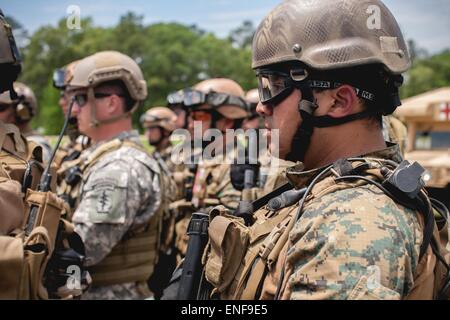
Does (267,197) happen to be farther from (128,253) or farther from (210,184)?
(210,184)

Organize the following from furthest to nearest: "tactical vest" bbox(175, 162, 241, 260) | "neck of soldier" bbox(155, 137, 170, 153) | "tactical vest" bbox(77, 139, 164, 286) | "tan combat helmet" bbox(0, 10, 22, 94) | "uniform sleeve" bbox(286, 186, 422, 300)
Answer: "neck of soldier" bbox(155, 137, 170, 153), "tactical vest" bbox(175, 162, 241, 260), "tactical vest" bbox(77, 139, 164, 286), "tan combat helmet" bbox(0, 10, 22, 94), "uniform sleeve" bbox(286, 186, 422, 300)

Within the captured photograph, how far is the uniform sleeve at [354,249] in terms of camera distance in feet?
5.33

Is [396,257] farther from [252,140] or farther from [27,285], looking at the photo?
[252,140]

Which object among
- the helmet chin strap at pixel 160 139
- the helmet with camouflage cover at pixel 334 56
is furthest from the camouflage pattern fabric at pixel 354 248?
the helmet chin strap at pixel 160 139

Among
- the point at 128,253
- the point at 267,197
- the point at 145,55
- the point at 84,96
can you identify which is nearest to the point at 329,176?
the point at 267,197

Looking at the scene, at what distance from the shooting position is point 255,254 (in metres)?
2.00

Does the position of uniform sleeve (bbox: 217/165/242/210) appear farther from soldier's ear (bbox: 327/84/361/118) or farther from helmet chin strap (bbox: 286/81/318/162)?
soldier's ear (bbox: 327/84/361/118)

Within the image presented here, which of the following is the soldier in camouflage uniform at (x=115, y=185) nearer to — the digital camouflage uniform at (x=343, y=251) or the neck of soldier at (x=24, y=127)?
the digital camouflage uniform at (x=343, y=251)

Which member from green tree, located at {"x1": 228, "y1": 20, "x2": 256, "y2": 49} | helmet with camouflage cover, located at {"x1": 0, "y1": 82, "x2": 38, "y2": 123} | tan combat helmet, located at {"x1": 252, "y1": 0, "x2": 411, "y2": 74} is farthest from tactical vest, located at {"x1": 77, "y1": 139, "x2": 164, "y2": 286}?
green tree, located at {"x1": 228, "y1": 20, "x2": 256, "y2": 49}

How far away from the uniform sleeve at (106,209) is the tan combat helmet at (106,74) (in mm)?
723

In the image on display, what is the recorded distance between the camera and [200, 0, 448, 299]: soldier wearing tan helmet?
1.70 meters

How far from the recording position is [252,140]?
211 inches

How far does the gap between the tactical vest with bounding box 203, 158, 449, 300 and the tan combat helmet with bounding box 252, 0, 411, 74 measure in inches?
18.1

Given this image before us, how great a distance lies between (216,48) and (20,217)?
61008 millimetres
